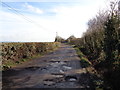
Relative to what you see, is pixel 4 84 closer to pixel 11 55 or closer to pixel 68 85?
pixel 68 85

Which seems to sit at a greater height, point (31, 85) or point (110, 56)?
point (110, 56)

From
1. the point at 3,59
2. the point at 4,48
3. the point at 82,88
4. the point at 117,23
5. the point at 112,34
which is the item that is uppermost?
the point at 117,23

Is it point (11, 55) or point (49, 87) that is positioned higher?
point (11, 55)

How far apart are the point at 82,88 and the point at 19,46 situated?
391 inches

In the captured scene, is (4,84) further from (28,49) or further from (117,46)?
(28,49)

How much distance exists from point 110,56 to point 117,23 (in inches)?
103

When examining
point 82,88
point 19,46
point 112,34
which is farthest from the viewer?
point 19,46

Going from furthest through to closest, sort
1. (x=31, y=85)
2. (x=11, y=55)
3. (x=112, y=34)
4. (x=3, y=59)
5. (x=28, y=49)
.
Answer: (x=28, y=49) < (x=11, y=55) < (x=3, y=59) < (x=112, y=34) < (x=31, y=85)

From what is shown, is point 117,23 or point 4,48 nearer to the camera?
point 117,23

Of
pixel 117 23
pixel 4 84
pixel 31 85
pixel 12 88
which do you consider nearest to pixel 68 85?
pixel 31 85

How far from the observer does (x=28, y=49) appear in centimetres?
1627

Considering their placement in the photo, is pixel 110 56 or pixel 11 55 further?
pixel 11 55

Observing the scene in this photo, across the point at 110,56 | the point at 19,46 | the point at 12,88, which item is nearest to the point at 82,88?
the point at 12,88

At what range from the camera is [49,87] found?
247 inches
